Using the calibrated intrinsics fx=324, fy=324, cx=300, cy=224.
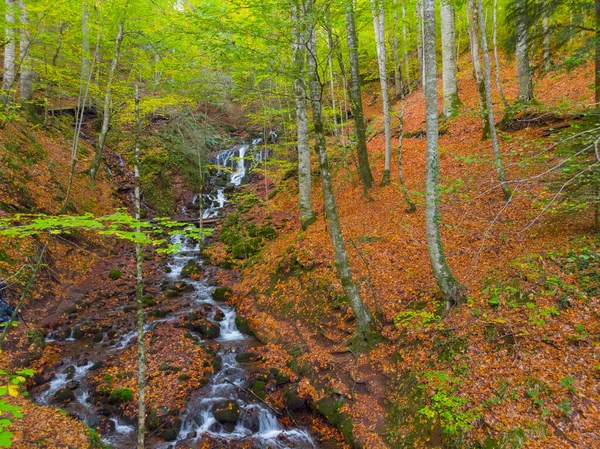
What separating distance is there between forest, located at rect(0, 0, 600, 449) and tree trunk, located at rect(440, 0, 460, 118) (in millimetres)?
80

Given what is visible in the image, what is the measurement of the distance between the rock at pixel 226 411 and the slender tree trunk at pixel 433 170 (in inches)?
200

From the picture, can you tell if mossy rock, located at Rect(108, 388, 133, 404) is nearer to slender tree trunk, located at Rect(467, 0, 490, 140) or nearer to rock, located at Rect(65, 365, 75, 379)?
rock, located at Rect(65, 365, 75, 379)

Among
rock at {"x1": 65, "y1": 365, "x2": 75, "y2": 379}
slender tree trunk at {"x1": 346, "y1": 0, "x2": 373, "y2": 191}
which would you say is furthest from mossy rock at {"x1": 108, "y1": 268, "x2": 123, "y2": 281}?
slender tree trunk at {"x1": 346, "y1": 0, "x2": 373, "y2": 191}

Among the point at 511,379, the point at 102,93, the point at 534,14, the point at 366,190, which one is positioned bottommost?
the point at 511,379

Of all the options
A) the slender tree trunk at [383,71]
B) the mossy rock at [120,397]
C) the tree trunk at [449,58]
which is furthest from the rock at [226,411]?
the tree trunk at [449,58]

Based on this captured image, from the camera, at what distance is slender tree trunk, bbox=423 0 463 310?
6.22 meters

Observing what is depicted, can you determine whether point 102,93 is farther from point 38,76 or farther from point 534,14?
point 534,14

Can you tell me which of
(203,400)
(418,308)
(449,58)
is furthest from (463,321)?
(449,58)

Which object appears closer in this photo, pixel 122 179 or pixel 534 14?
pixel 534 14

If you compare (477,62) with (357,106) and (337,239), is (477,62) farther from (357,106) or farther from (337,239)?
(337,239)

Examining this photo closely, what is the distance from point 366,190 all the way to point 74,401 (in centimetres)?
1049

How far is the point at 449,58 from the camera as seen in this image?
13188mm

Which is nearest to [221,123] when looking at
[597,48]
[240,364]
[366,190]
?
[366,190]

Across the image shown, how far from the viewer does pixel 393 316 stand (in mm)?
7238
